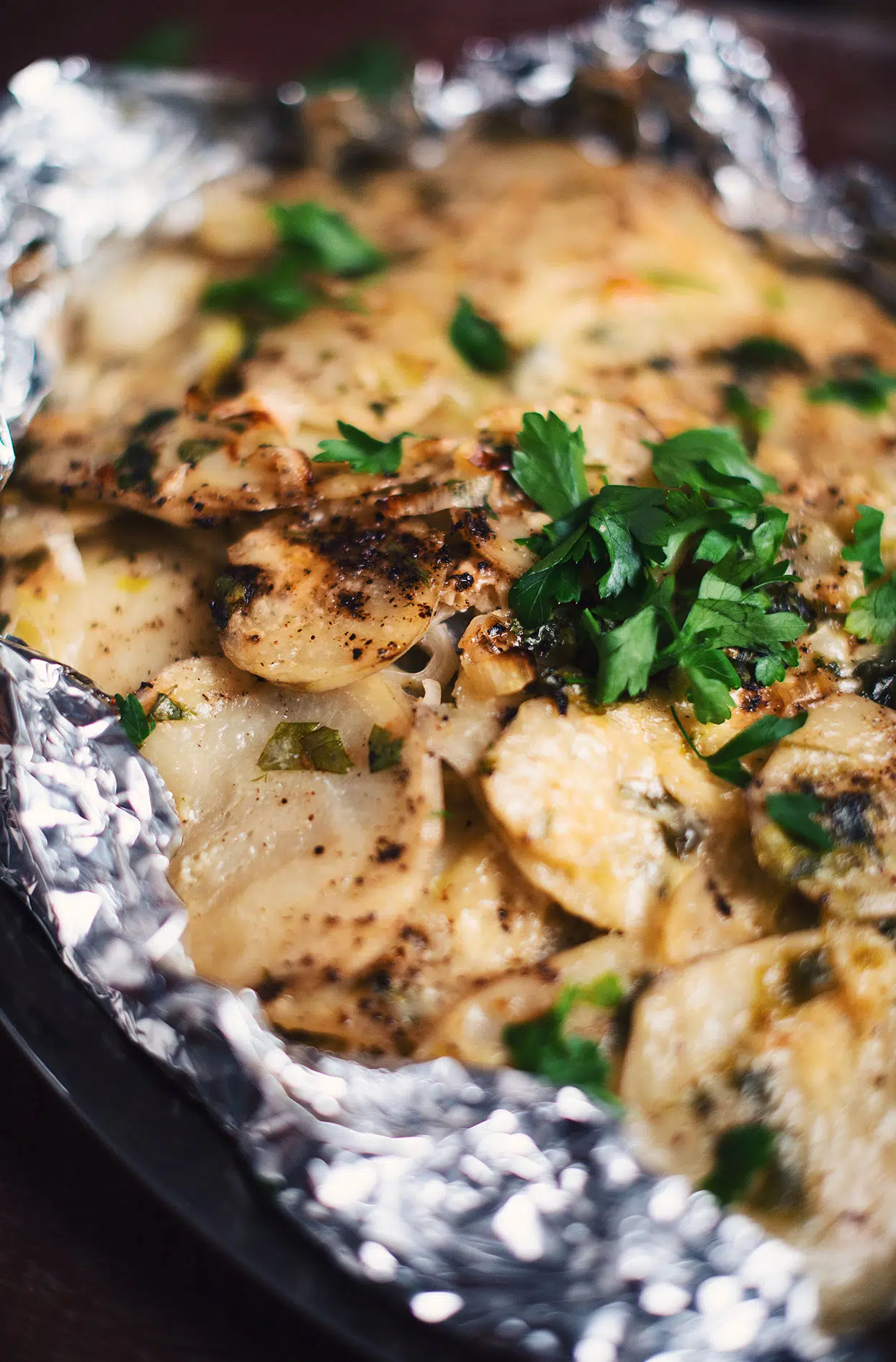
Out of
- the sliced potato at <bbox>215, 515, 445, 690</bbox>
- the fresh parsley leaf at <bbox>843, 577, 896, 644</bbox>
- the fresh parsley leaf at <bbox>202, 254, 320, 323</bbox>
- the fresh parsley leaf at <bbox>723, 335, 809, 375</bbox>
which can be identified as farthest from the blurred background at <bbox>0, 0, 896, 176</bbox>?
the sliced potato at <bbox>215, 515, 445, 690</bbox>

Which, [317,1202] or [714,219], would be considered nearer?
[317,1202]

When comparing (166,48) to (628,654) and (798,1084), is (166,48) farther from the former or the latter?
(798,1084)

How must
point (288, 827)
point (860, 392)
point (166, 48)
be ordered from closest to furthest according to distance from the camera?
point (288, 827), point (860, 392), point (166, 48)

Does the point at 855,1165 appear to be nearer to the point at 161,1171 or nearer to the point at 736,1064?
the point at 736,1064

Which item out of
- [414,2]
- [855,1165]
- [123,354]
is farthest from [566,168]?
[855,1165]

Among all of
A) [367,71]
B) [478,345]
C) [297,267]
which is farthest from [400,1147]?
[367,71]

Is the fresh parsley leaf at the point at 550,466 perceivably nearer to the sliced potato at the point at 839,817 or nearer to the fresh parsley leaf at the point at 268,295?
the sliced potato at the point at 839,817
